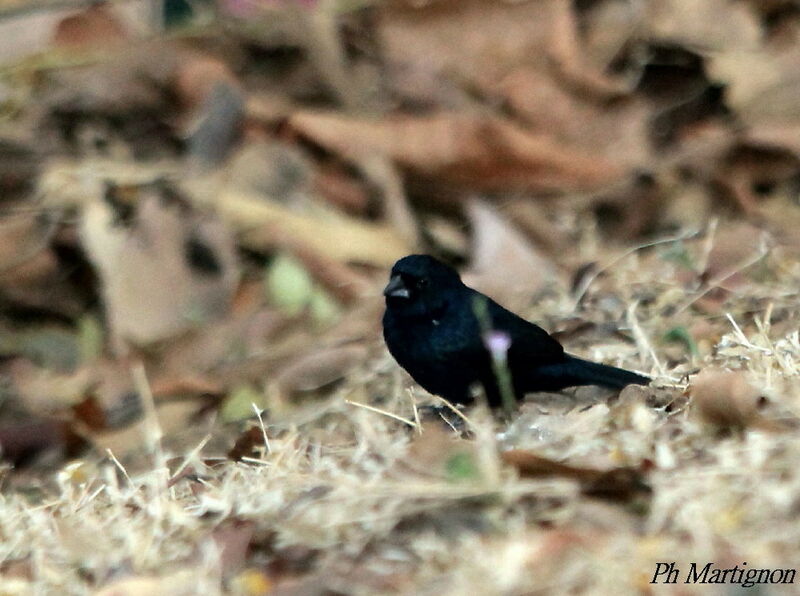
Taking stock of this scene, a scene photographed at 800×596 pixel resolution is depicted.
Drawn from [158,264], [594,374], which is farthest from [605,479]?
[158,264]

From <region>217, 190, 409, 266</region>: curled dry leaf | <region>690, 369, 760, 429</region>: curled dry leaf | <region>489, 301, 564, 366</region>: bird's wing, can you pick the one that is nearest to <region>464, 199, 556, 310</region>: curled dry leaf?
<region>217, 190, 409, 266</region>: curled dry leaf

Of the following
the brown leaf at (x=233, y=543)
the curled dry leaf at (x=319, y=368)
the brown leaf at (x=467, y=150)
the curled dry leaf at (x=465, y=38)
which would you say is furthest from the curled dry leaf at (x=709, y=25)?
the brown leaf at (x=233, y=543)

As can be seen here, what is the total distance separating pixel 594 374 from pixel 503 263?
1403 mm

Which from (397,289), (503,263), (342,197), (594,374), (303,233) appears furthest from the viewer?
(342,197)

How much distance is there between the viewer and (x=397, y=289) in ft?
14.6

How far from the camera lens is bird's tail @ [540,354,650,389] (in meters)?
4.17

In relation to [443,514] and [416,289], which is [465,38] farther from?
[443,514]

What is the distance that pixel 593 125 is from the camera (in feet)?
21.9

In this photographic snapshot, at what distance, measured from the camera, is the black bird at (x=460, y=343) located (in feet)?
14.3

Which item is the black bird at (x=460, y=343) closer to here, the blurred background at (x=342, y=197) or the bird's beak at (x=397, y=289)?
the bird's beak at (x=397, y=289)

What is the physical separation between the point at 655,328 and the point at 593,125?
2.08m

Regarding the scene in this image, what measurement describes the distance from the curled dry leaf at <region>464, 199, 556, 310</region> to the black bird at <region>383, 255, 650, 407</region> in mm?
846

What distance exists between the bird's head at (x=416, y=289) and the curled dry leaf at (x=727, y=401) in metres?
1.35

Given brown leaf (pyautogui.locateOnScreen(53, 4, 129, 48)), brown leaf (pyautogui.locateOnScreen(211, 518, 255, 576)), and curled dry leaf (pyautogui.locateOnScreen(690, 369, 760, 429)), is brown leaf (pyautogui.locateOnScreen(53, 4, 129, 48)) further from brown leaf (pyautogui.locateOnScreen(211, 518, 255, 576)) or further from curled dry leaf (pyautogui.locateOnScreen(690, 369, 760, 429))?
curled dry leaf (pyautogui.locateOnScreen(690, 369, 760, 429))
